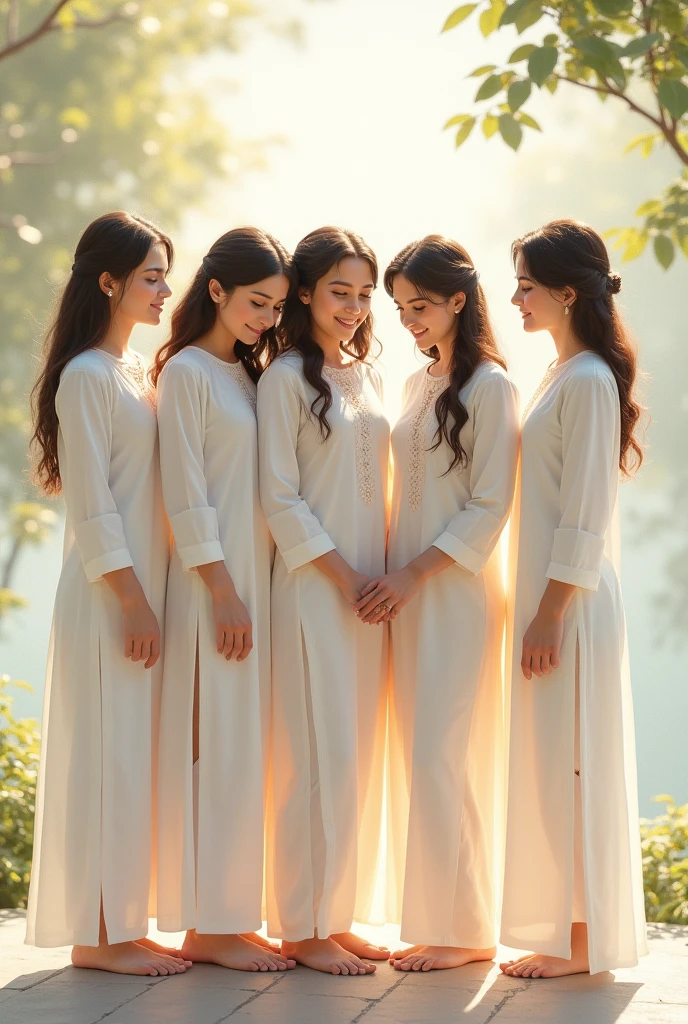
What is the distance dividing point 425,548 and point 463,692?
1.21ft

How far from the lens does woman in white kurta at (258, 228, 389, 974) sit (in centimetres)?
292

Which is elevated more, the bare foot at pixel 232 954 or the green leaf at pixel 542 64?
the green leaf at pixel 542 64

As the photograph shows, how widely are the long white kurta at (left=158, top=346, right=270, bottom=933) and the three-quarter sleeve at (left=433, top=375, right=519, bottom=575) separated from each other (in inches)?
20.4

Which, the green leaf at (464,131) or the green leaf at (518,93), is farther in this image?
the green leaf at (464,131)

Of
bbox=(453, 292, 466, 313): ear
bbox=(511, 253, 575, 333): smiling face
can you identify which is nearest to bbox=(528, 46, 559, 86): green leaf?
bbox=(511, 253, 575, 333): smiling face

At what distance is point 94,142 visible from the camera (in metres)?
9.62

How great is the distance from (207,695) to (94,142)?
773 centimetres

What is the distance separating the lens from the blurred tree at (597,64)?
9.36 feet

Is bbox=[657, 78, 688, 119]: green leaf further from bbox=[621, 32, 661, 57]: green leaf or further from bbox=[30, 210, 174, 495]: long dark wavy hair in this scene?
bbox=[30, 210, 174, 495]: long dark wavy hair

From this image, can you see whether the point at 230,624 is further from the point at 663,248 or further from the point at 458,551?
the point at 663,248

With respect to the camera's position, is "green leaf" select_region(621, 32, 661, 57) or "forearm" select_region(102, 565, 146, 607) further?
"forearm" select_region(102, 565, 146, 607)

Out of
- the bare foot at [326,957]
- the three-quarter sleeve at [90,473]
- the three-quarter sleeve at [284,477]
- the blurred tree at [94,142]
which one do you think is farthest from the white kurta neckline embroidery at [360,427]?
the blurred tree at [94,142]

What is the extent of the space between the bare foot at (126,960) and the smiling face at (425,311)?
1.65 meters

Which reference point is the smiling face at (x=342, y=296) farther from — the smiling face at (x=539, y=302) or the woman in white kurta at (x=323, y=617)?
the smiling face at (x=539, y=302)
